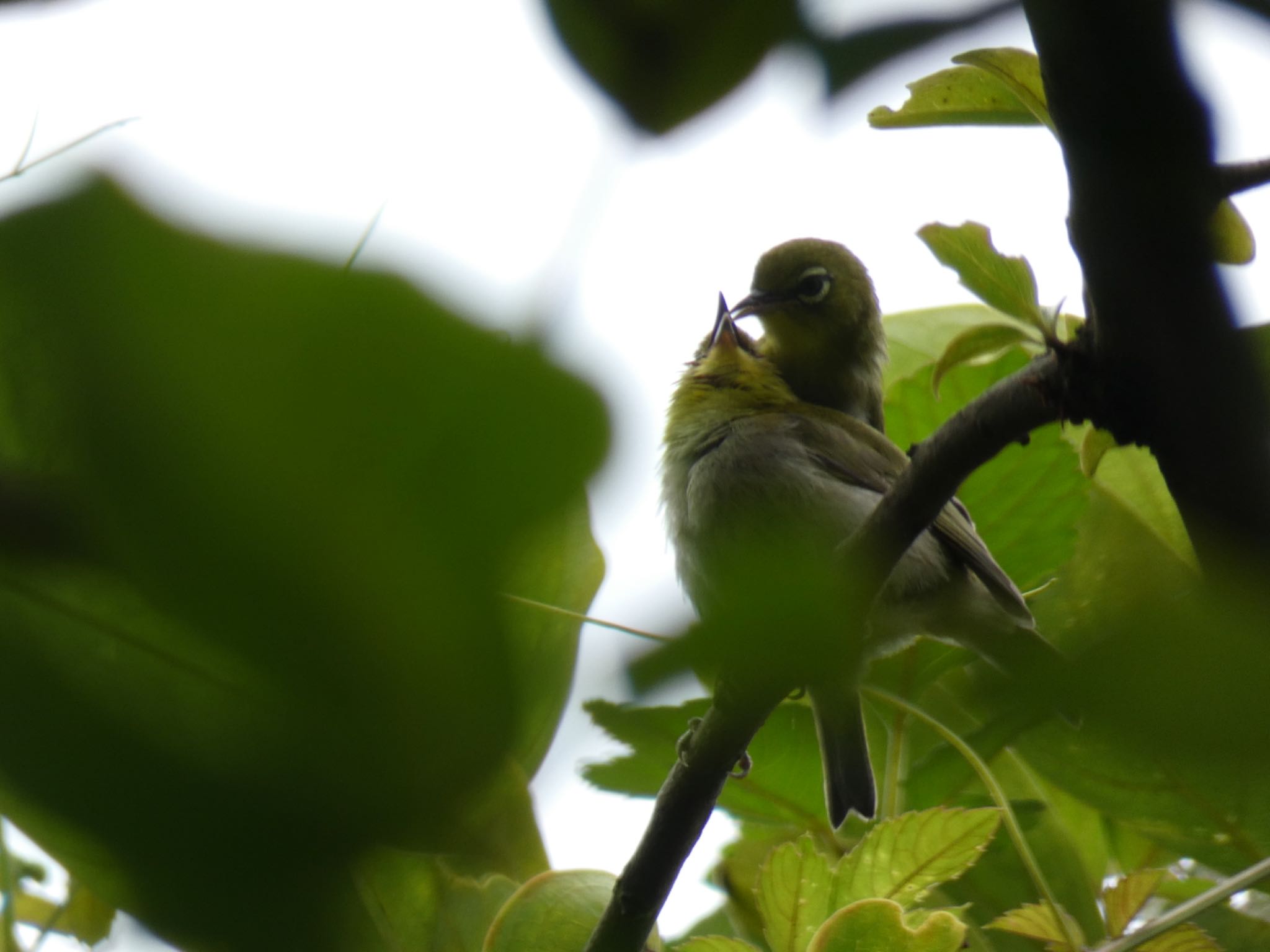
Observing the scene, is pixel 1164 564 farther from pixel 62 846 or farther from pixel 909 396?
pixel 909 396

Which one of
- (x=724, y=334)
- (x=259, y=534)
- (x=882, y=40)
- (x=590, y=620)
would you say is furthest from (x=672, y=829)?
(x=724, y=334)

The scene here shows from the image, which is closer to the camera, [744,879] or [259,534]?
[259,534]

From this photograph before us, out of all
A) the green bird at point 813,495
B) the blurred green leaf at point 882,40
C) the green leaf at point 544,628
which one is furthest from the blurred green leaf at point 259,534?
the green bird at point 813,495

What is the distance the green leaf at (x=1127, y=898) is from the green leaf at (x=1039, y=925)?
46mm

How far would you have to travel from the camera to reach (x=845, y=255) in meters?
3.95

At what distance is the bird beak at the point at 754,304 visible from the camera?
370 cm

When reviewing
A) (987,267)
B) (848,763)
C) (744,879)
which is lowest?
(848,763)

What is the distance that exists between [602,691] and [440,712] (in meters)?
0.12

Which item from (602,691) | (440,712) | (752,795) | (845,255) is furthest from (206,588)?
(845,255)

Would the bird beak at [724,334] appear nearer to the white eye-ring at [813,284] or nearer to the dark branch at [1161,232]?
the white eye-ring at [813,284]

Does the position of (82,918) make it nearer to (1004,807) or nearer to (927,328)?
(1004,807)

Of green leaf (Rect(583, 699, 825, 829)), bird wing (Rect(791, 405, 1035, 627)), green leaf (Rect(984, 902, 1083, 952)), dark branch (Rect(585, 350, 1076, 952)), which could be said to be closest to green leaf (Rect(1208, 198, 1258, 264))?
dark branch (Rect(585, 350, 1076, 952))

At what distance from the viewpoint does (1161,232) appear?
0.34 metres

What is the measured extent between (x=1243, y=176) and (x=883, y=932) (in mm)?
809
